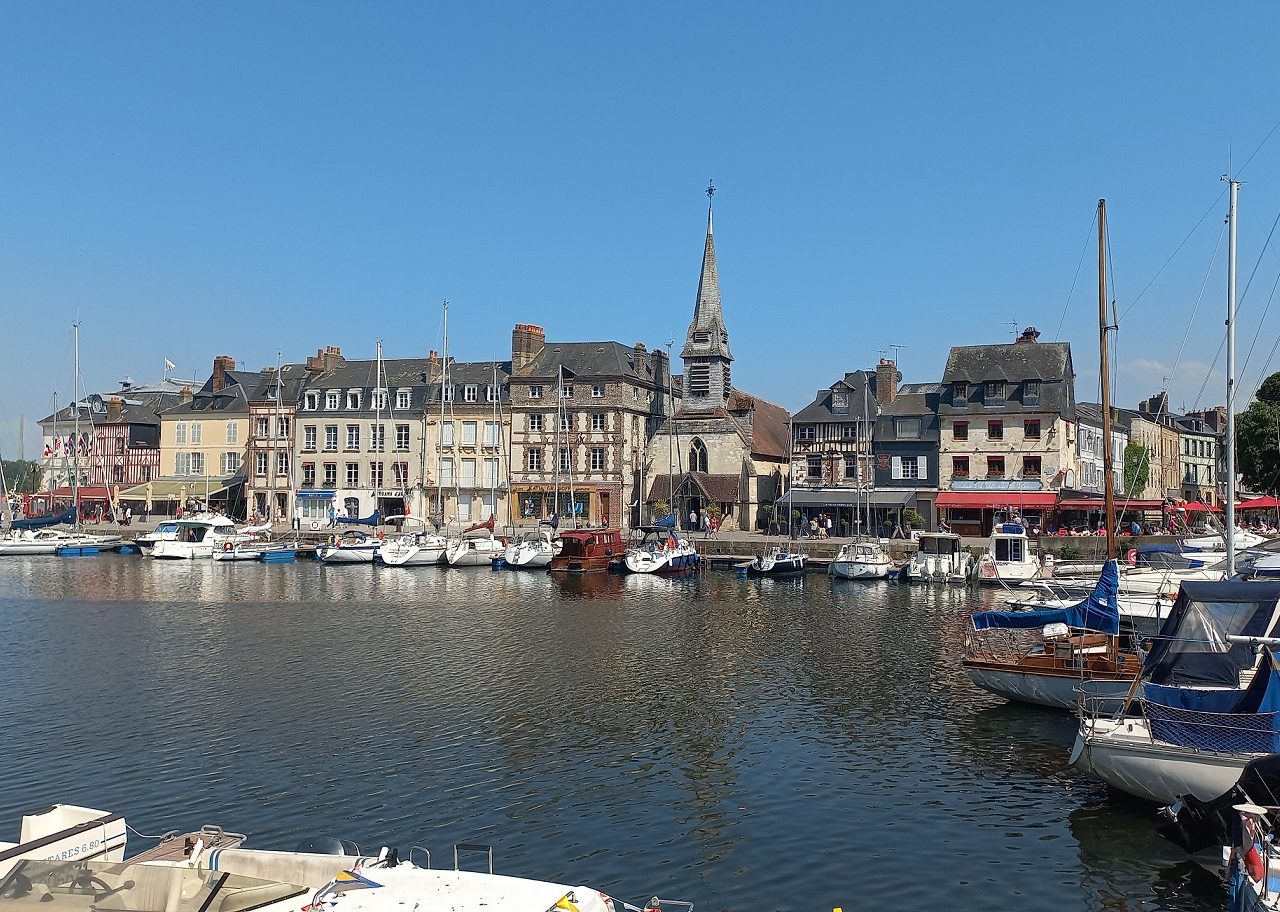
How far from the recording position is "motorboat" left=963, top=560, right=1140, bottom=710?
23.2 meters

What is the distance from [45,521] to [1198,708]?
293 feet

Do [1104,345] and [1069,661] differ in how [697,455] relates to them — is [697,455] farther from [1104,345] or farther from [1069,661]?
[1069,661]

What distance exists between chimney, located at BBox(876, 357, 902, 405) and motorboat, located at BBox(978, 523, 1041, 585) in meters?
20.0

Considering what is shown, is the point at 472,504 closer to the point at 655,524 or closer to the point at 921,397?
the point at 655,524

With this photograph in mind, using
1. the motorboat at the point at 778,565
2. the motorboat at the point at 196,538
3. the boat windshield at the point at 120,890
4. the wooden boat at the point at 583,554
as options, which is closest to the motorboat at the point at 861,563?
the motorboat at the point at 778,565

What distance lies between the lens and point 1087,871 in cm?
1523

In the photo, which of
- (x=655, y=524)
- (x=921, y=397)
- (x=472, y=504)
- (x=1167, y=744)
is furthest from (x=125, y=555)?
(x=1167, y=744)

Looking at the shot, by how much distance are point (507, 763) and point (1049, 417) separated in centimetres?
5461

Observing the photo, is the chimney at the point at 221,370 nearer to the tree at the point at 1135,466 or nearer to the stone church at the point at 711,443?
the stone church at the point at 711,443

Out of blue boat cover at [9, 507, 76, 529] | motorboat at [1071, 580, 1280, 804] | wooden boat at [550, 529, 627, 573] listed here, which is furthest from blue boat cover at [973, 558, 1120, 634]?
blue boat cover at [9, 507, 76, 529]

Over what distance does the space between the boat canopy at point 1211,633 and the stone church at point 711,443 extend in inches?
2164

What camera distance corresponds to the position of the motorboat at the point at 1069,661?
23.2m

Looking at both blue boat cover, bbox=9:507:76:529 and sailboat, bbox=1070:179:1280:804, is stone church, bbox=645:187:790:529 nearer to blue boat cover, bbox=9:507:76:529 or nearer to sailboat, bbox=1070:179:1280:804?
blue boat cover, bbox=9:507:76:529

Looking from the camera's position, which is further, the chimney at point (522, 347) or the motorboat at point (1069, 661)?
the chimney at point (522, 347)
